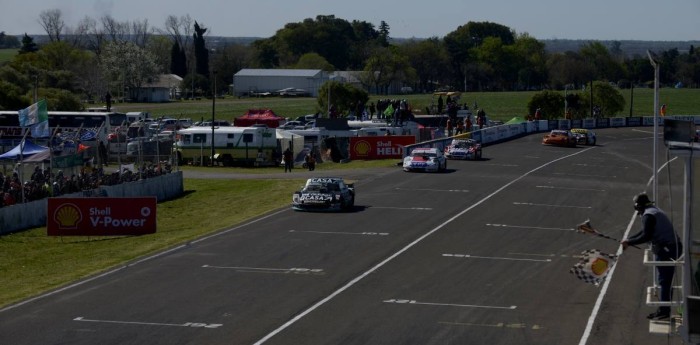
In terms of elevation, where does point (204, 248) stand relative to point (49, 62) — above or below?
below

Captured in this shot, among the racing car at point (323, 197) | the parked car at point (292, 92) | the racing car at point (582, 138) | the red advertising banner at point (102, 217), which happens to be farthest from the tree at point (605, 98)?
the parked car at point (292, 92)

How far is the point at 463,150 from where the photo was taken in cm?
5816

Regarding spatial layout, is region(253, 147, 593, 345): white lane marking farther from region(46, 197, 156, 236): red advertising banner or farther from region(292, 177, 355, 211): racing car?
region(46, 197, 156, 236): red advertising banner

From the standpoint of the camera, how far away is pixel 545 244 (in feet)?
101

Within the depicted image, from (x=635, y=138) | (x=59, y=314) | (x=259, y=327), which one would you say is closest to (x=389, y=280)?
(x=259, y=327)

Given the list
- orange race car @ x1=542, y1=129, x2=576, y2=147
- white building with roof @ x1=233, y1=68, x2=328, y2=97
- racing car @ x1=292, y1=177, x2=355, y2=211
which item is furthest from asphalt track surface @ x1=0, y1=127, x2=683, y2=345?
white building with roof @ x1=233, y1=68, x2=328, y2=97

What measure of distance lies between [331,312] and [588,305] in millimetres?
5229

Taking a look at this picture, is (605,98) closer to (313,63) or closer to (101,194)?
(101,194)

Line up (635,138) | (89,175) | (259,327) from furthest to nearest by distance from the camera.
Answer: (635,138), (89,175), (259,327)

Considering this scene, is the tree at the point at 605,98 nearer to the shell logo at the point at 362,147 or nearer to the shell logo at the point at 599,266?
the shell logo at the point at 362,147

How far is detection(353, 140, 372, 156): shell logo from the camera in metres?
61.6

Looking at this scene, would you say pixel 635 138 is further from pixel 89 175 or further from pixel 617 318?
pixel 617 318

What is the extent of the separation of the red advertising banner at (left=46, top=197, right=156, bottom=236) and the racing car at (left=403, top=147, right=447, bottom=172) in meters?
18.6

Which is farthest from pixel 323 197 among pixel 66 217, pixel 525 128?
pixel 525 128
